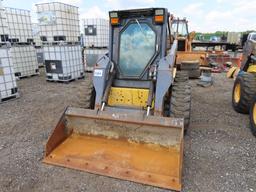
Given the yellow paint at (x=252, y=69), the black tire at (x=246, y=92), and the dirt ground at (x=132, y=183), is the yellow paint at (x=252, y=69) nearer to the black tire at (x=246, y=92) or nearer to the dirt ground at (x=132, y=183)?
the black tire at (x=246, y=92)

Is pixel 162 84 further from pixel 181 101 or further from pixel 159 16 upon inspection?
pixel 159 16

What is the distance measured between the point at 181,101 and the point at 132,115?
858 millimetres

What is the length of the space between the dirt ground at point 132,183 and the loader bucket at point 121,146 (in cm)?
13

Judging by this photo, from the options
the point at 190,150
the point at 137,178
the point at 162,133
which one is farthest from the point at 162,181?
the point at 190,150

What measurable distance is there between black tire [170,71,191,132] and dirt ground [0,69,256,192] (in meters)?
0.57

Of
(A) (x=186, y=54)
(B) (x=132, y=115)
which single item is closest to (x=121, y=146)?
(B) (x=132, y=115)

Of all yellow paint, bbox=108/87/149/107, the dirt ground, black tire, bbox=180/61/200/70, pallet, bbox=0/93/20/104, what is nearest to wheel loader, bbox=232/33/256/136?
the dirt ground

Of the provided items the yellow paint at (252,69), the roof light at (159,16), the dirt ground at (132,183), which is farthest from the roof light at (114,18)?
the yellow paint at (252,69)

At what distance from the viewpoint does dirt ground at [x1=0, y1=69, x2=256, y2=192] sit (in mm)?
2510

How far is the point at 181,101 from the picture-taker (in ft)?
10.7

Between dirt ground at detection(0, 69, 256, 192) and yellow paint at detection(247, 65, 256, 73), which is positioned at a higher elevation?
yellow paint at detection(247, 65, 256, 73)

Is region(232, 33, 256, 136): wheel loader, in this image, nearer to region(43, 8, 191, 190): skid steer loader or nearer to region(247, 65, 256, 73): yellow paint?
region(247, 65, 256, 73): yellow paint

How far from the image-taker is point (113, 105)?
3.59 metres

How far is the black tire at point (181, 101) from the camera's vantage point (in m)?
3.19
